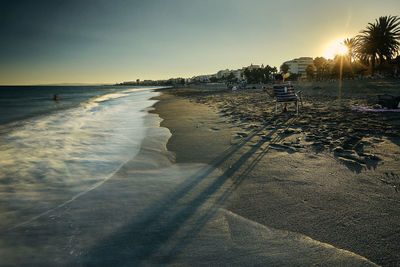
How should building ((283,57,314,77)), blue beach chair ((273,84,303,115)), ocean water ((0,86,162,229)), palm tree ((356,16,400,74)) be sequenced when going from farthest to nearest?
building ((283,57,314,77)) < palm tree ((356,16,400,74)) < blue beach chair ((273,84,303,115)) < ocean water ((0,86,162,229))

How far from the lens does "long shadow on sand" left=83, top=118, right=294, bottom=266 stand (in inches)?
69.6

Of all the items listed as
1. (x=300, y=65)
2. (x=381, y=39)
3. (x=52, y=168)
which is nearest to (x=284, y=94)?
(x=52, y=168)

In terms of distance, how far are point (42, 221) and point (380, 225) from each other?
12.3 ft

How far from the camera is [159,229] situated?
2111 millimetres

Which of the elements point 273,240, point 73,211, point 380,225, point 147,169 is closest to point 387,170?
point 380,225

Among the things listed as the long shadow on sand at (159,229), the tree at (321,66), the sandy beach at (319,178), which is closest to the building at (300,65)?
the tree at (321,66)

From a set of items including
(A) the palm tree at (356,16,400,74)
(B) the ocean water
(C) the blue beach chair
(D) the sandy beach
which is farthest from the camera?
(A) the palm tree at (356,16,400,74)

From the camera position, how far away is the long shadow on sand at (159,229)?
1.77m

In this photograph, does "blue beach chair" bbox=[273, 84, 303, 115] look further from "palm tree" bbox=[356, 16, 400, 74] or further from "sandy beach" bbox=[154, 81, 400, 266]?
"palm tree" bbox=[356, 16, 400, 74]

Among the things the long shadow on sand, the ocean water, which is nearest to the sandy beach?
the long shadow on sand

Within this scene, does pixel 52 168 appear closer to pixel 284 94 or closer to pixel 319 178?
pixel 319 178

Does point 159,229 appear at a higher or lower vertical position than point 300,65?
lower

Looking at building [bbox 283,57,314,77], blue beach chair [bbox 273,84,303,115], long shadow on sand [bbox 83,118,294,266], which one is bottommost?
long shadow on sand [bbox 83,118,294,266]

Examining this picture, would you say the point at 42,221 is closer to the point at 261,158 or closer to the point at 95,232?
the point at 95,232
